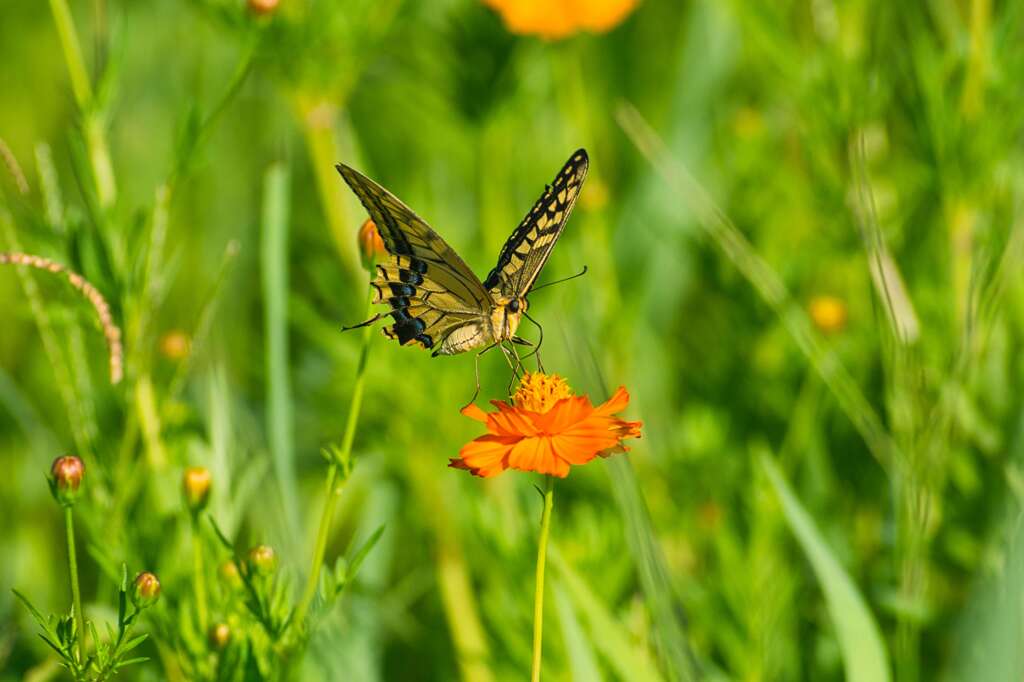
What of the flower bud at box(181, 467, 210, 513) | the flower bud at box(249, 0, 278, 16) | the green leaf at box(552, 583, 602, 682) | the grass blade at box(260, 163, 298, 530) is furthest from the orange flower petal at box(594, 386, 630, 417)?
the flower bud at box(249, 0, 278, 16)

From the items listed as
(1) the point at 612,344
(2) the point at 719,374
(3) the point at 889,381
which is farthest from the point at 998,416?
(1) the point at 612,344

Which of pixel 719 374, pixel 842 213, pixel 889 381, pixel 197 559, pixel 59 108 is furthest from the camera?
pixel 59 108

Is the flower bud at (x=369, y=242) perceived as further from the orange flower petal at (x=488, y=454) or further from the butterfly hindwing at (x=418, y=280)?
the orange flower petal at (x=488, y=454)

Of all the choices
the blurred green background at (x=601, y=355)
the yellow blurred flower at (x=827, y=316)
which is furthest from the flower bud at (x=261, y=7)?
the yellow blurred flower at (x=827, y=316)

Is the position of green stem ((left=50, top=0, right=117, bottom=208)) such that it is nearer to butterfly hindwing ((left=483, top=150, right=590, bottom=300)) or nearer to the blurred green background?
the blurred green background

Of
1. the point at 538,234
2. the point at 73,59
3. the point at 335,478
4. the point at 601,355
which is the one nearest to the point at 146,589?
the point at 335,478

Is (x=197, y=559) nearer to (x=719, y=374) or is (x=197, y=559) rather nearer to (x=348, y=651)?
(x=348, y=651)
